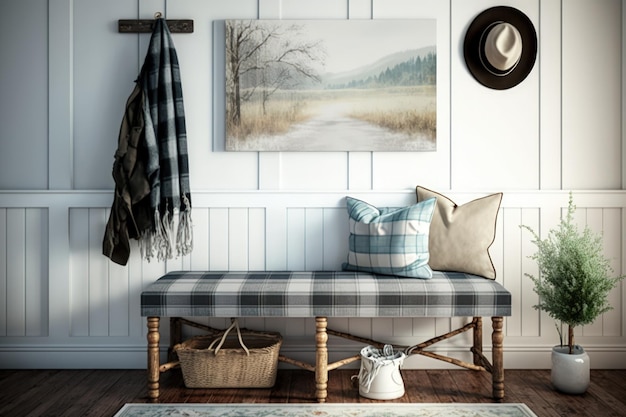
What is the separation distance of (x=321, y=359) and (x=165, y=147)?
53.1 inches

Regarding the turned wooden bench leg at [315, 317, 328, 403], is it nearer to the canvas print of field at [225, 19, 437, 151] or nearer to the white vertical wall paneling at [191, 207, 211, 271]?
the white vertical wall paneling at [191, 207, 211, 271]

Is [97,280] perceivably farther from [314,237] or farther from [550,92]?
[550,92]

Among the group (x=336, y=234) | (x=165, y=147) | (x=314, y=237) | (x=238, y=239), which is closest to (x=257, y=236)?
(x=238, y=239)

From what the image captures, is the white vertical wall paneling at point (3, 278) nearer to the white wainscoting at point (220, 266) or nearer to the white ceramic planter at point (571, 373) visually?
the white wainscoting at point (220, 266)

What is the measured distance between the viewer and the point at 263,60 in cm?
328

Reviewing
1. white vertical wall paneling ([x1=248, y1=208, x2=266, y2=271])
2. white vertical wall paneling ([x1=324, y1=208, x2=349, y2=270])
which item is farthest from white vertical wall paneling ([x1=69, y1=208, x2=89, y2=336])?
white vertical wall paneling ([x1=324, y1=208, x2=349, y2=270])

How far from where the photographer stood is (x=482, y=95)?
3.31m

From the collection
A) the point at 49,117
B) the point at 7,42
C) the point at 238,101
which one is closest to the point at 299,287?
the point at 238,101

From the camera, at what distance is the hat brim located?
3.28 metres

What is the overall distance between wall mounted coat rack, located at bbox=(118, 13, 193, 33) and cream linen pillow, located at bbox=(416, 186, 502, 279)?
1.69 metres

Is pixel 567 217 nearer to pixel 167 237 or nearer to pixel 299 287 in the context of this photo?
pixel 299 287

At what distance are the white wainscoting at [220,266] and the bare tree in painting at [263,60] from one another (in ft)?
1.83

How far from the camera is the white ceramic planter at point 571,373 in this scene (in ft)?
9.49

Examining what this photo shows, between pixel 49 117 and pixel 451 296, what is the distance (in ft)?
7.70
